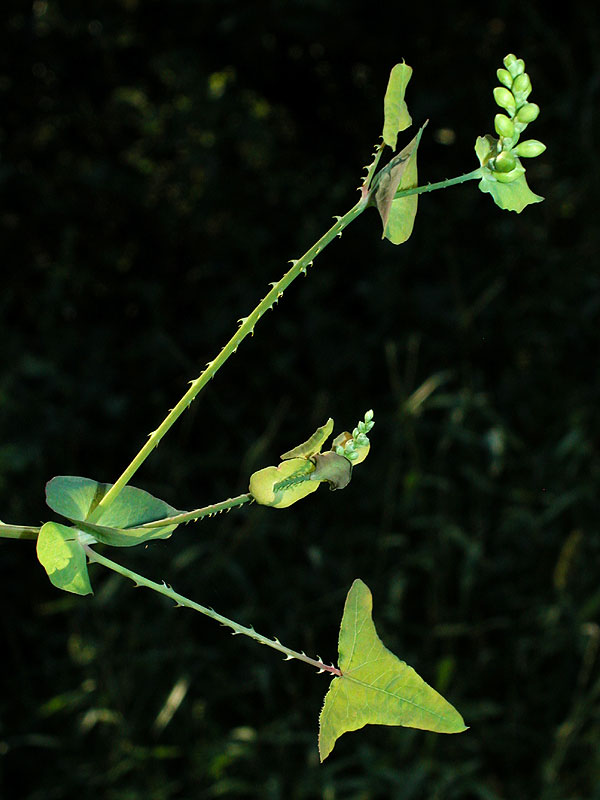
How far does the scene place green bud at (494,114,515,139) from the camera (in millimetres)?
192

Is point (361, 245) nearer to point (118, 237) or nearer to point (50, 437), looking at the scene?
point (118, 237)

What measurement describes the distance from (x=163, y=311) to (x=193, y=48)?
14.1 inches

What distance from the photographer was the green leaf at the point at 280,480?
0.20 m

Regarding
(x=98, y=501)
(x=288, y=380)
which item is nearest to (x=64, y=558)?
(x=98, y=501)

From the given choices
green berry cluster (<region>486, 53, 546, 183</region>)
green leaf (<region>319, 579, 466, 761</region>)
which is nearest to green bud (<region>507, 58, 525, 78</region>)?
green berry cluster (<region>486, 53, 546, 183</region>)

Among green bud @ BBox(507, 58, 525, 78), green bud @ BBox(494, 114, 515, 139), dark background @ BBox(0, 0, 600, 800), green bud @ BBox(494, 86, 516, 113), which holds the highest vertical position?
dark background @ BBox(0, 0, 600, 800)

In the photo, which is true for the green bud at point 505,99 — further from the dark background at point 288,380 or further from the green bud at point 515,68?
the dark background at point 288,380

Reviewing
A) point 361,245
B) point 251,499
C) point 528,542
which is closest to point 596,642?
point 528,542

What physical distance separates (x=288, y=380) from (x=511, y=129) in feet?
3.83

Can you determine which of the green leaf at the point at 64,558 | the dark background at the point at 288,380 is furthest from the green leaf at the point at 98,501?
the dark background at the point at 288,380

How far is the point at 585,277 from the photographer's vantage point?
4.55 feet

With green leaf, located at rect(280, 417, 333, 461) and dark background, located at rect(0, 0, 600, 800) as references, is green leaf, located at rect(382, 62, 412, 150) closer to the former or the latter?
green leaf, located at rect(280, 417, 333, 461)

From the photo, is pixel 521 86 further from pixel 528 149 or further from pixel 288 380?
pixel 288 380

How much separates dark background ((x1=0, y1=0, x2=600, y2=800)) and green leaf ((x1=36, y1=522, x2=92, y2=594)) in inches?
34.9
